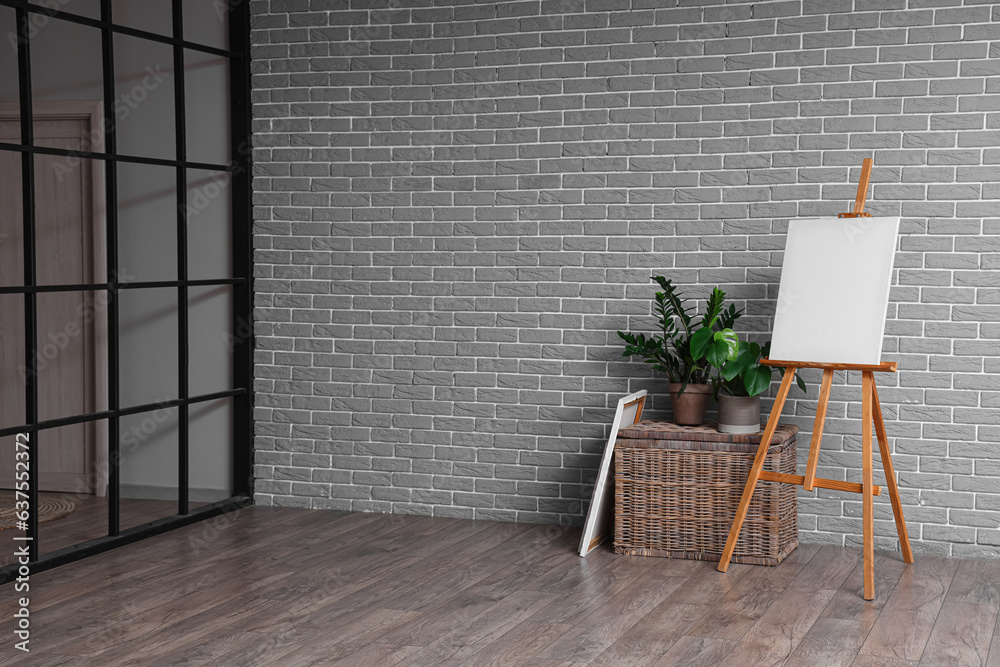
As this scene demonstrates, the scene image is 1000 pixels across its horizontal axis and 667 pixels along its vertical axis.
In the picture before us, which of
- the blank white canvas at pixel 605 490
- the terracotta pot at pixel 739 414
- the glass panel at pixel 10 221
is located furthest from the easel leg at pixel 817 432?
the glass panel at pixel 10 221

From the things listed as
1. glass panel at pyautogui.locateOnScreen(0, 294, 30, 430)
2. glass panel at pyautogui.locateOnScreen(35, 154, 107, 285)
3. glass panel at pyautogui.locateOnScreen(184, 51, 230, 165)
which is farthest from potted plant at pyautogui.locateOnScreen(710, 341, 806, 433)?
glass panel at pyautogui.locateOnScreen(0, 294, 30, 430)

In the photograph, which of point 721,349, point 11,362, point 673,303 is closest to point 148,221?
point 11,362

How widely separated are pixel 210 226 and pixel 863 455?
9.69 feet

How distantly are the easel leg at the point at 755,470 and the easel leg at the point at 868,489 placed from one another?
0.25 metres

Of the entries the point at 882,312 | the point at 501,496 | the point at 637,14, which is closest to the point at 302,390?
the point at 501,496

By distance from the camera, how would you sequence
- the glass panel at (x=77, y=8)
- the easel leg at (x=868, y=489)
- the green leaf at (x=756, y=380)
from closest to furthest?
the easel leg at (x=868, y=489) < the green leaf at (x=756, y=380) < the glass panel at (x=77, y=8)

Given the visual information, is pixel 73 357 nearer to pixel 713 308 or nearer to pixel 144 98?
pixel 144 98

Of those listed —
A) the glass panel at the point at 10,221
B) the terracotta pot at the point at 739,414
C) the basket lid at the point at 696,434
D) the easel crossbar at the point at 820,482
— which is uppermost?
the glass panel at the point at 10,221

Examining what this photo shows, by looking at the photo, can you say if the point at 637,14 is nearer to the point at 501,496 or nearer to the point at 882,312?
the point at 882,312

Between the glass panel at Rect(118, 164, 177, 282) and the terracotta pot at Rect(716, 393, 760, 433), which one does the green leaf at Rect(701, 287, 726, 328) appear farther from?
the glass panel at Rect(118, 164, 177, 282)

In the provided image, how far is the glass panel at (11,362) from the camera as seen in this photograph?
16.6 feet

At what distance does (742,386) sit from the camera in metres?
3.86

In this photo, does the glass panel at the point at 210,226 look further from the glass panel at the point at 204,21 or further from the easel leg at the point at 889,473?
the easel leg at the point at 889,473

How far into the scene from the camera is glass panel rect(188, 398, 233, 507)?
4.80 meters
